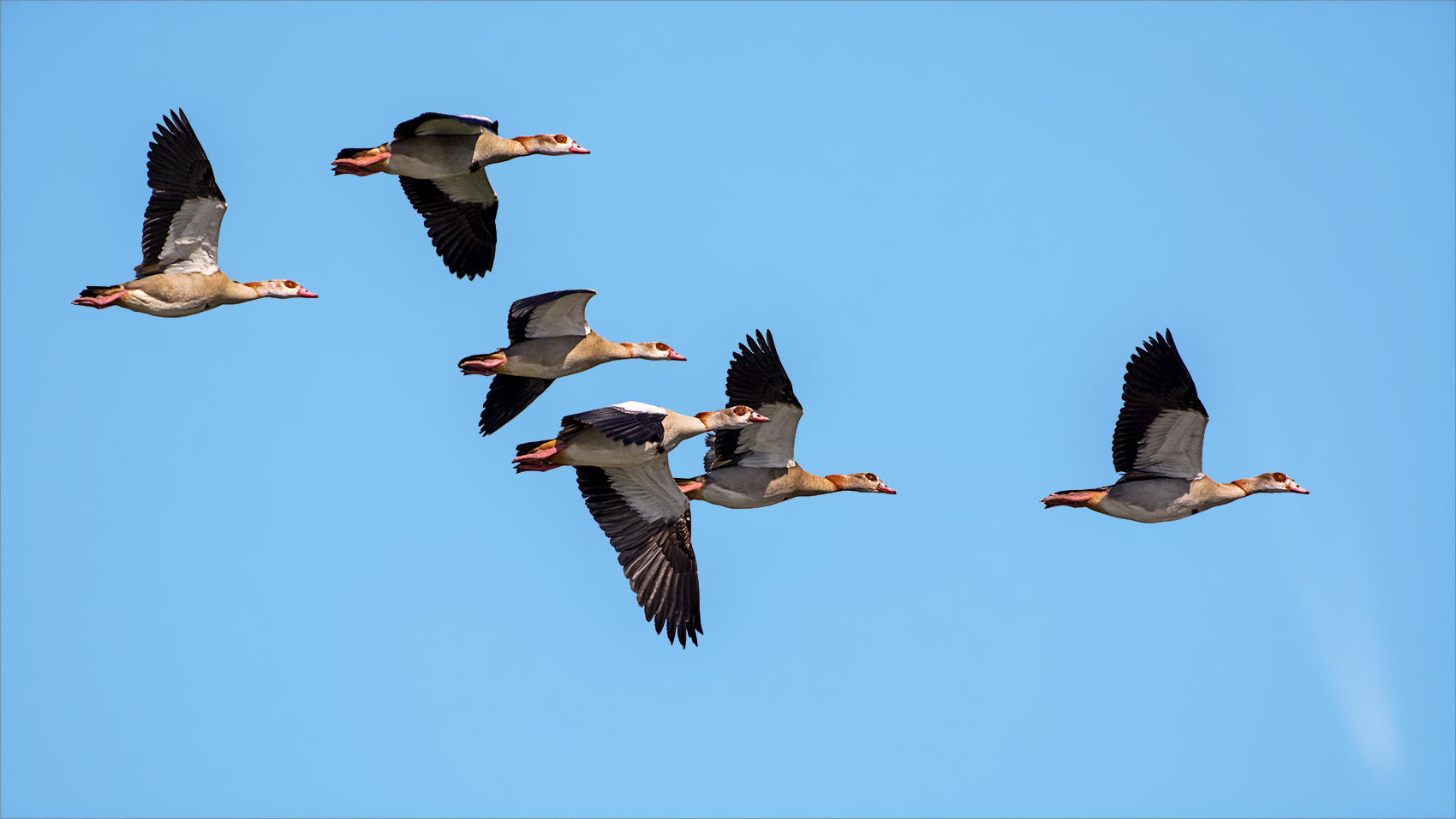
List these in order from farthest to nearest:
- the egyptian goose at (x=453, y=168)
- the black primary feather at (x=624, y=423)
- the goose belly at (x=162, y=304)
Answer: the egyptian goose at (x=453, y=168) < the goose belly at (x=162, y=304) < the black primary feather at (x=624, y=423)

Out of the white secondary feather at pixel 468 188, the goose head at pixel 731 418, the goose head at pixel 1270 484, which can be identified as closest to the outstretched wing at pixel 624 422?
the goose head at pixel 731 418

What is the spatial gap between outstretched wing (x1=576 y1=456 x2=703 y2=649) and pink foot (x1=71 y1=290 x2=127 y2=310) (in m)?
6.27

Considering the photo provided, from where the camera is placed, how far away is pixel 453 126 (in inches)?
918

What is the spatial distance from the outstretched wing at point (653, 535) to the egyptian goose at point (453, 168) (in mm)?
4731

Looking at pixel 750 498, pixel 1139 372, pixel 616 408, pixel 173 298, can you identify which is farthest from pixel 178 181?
pixel 1139 372

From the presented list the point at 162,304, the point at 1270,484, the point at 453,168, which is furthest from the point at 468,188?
the point at 1270,484

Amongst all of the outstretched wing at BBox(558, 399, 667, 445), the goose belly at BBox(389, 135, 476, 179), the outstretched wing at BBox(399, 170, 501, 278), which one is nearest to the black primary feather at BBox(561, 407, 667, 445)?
the outstretched wing at BBox(558, 399, 667, 445)

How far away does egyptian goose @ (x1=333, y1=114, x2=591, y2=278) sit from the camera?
925 inches

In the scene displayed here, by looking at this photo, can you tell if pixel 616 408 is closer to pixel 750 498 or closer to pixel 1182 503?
pixel 750 498

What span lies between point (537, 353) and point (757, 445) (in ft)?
10.2

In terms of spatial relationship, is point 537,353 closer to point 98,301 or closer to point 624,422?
point 624,422

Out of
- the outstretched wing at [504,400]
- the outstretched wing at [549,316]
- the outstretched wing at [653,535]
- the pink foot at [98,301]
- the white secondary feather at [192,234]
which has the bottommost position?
the outstretched wing at [653,535]

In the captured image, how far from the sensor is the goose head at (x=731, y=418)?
21.8m

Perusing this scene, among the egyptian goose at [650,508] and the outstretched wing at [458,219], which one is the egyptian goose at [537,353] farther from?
the outstretched wing at [458,219]
